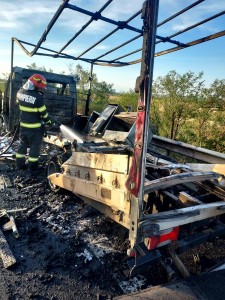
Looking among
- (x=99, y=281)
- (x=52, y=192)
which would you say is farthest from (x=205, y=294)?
Answer: (x=52, y=192)

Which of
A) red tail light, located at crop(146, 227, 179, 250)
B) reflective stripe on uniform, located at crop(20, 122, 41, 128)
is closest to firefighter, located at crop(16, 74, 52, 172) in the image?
reflective stripe on uniform, located at crop(20, 122, 41, 128)

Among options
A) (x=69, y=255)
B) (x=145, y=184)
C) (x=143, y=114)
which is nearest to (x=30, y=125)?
(x=69, y=255)

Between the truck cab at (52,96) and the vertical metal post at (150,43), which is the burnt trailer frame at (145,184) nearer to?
the vertical metal post at (150,43)

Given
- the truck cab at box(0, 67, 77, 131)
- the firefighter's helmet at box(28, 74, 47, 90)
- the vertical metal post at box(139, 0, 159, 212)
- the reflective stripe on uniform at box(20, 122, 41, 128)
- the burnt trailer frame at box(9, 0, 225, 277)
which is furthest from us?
the truck cab at box(0, 67, 77, 131)

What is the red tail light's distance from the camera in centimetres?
199

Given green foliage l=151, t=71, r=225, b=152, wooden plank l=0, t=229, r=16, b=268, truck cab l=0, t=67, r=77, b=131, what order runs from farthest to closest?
green foliage l=151, t=71, r=225, b=152 → truck cab l=0, t=67, r=77, b=131 → wooden plank l=0, t=229, r=16, b=268

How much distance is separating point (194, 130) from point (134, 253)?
21.5 ft

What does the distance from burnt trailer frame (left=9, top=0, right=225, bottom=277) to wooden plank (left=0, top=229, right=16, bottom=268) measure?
986 mm

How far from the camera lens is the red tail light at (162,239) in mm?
1994

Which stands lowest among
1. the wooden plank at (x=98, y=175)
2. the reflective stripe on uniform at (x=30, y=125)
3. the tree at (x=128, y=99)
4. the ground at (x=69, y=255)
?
the ground at (x=69, y=255)

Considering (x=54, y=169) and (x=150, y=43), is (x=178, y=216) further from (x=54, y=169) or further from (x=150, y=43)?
(x=54, y=169)

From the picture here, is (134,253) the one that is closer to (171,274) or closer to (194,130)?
(171,274)

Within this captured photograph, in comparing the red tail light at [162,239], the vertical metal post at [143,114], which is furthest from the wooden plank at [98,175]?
the red tail light at [162,239]

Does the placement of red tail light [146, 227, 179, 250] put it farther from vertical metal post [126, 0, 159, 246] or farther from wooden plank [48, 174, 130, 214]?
wooden plank [48, 174, 130, 214]
